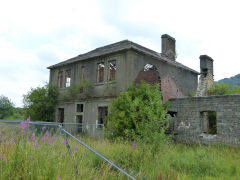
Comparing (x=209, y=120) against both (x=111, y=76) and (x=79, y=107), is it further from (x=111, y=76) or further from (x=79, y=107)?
(x=79, y=107)

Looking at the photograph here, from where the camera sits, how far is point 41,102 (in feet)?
59.8

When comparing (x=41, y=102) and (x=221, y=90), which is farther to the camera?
(x=41, y=102)

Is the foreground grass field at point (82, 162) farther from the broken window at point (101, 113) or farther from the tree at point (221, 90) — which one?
the tree at point (221, 90)

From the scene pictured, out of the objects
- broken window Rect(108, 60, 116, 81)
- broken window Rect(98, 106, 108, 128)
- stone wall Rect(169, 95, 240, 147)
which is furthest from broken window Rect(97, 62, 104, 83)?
stone wall Rect(169, 95, 240, 147)

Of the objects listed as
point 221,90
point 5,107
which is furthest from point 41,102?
point 5,107

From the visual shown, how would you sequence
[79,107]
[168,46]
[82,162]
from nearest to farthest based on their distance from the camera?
[82,162]
[79,107]
[168,46]

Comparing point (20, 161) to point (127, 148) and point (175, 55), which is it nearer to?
point (127, 148)

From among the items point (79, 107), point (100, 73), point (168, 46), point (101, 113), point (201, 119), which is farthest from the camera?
point (168, 46)

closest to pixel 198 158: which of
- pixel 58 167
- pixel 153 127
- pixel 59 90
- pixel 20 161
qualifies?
pixel 153 127

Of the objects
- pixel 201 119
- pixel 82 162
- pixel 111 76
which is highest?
pixel 111 76

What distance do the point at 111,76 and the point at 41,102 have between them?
7.03m

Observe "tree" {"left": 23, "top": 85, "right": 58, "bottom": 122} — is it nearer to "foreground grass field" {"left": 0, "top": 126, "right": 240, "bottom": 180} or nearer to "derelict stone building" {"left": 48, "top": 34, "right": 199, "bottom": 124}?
"derelict stone building" {"left": 48, "top": 34, "right": 199, "bottom": 124}

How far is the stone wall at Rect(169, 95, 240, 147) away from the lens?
34.2 feet

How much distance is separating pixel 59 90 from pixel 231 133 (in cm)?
1432
